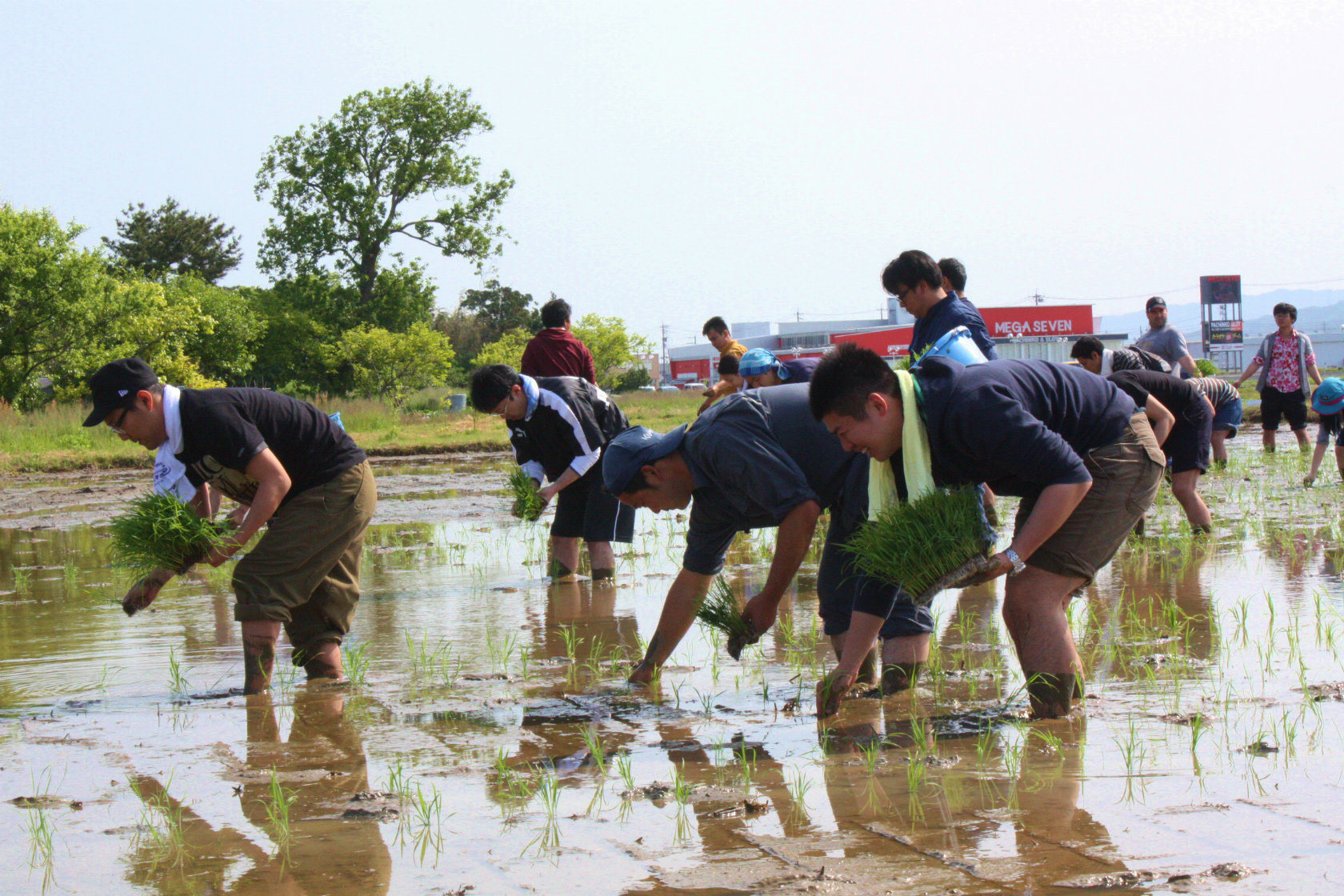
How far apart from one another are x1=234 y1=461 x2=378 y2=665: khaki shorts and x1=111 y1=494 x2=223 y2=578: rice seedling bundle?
0.30 metres

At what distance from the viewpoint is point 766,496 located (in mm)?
4004

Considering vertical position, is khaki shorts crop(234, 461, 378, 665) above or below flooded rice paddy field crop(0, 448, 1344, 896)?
above

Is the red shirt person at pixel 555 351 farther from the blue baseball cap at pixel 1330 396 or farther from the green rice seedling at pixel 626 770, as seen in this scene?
the blue baseball cap at pixel 1330 396

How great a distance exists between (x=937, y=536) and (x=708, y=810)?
44.2 inches

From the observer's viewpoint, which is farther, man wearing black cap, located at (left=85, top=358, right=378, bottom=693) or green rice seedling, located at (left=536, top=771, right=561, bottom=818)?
man wearing black cap, located at (left=85, top=358, right=378, bottom=693)

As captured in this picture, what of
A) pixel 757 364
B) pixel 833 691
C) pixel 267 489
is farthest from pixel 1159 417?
pixel 267 489

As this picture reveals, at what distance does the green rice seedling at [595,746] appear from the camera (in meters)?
3.67

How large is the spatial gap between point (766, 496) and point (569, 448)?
3375mm

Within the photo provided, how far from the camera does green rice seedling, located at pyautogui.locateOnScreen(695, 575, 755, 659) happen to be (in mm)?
4520

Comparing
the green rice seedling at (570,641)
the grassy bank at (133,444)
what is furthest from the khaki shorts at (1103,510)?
the grassy bank at (133,444)

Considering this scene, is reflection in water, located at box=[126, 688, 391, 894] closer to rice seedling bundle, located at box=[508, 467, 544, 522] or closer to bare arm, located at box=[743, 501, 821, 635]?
bare arm, located at box=[743, 501, 821, 635]

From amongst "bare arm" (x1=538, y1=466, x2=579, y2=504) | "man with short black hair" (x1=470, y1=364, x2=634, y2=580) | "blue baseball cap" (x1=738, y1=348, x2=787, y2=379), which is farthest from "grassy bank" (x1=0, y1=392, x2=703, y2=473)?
"blue baseball cap" (x1=738, y1=348, x2=787, y2=379)

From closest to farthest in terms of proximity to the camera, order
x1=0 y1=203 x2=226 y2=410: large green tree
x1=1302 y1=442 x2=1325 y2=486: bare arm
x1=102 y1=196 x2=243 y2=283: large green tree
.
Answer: x1=1302 y1=442 x2=1325 y2=486: bare arm, x1=0 y1=203 x2=226 y2=410: large green tree, x1=102 y1=196 x2=243 y2=283: large green tree

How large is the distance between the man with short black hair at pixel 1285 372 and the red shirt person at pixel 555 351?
764 centimetres
